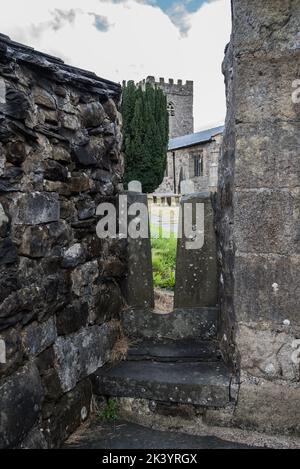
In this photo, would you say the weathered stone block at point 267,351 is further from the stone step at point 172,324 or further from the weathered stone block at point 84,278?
the weathered stone block at point 84,278

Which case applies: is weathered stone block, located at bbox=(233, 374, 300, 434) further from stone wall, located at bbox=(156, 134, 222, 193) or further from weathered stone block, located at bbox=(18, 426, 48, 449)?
stone wall, located at bbox=(156, 134, 222, 193)

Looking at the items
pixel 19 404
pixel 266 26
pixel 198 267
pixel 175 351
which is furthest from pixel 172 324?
pixel 266 26

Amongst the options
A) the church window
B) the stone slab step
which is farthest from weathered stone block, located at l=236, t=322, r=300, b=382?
the church window

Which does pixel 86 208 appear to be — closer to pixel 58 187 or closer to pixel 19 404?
pixel 58 187

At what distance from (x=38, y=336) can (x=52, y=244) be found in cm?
50

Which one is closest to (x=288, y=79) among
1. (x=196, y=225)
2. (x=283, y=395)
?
(x=196, y=225)

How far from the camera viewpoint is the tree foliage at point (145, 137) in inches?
830

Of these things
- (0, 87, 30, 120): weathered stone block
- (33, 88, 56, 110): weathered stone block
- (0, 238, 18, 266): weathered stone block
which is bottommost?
(0, 238, 18, 266): weathered stone block

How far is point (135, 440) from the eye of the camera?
8.06 ft

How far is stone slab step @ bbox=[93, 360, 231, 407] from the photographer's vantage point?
2574 millimetres

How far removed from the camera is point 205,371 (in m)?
2.73

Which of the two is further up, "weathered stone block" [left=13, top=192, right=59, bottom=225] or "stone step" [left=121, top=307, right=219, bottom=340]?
"weathered stone block" [left=13, top=192, right=59, bottom=225]

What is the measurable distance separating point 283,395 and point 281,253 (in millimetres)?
802
